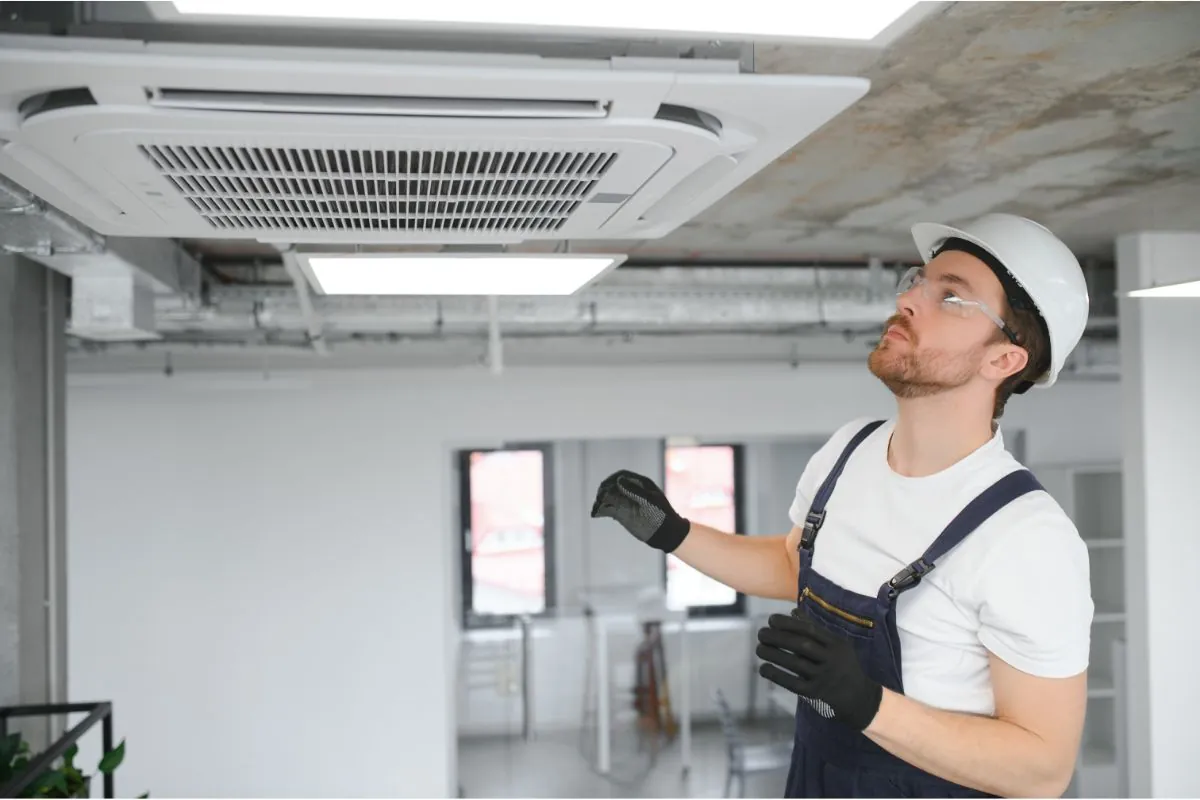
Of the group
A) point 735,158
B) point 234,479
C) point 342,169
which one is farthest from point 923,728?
point 234,479

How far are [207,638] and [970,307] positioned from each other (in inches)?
164

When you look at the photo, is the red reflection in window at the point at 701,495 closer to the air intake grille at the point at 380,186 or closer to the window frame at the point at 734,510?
the window frame at the point at 734,510

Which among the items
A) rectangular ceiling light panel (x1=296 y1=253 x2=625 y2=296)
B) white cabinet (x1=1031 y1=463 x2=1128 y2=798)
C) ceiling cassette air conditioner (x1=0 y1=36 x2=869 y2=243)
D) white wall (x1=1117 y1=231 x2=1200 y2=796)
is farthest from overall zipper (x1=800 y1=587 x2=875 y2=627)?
white cabinet (x1=1031 y1=463 x2=1128 y2=798)

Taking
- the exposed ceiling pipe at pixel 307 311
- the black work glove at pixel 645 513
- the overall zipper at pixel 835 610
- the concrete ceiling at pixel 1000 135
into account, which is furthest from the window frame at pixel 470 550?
the overall zipper at pixel 835 610

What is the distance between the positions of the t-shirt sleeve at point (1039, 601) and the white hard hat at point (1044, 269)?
308 millimetres

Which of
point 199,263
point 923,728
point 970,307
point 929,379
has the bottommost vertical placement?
point 923,728

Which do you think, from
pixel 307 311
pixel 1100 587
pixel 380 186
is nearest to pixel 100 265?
pixel 307 311

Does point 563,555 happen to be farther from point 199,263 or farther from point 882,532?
point 882,532

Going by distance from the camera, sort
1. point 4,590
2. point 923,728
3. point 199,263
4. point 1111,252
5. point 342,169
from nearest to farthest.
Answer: point 342,169, point 923,728, point 4,590, point 199,263, point 1111,252

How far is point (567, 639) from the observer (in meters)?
7.29

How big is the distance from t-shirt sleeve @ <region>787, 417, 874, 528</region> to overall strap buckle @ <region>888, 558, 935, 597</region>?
0.41 m

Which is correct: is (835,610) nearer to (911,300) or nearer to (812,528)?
(812,528)

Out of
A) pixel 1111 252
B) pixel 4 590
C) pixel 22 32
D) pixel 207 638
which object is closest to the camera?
pixel 22 32

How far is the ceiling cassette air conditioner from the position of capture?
2.15ft
